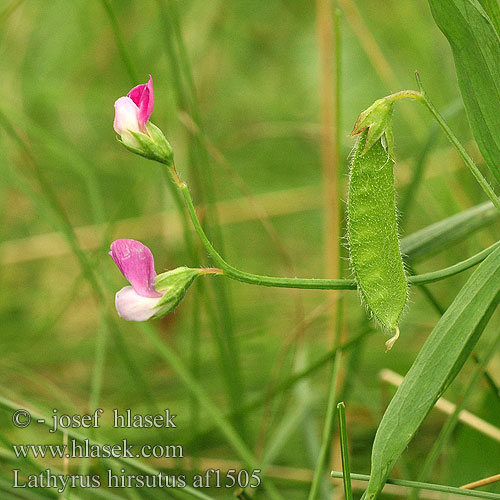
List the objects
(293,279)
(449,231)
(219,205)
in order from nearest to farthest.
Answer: (293,279), (449,231), (219,205)

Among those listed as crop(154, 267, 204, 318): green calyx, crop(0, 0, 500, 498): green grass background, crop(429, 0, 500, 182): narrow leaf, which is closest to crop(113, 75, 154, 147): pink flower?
crop(154, 267, 204, 318): green calyx

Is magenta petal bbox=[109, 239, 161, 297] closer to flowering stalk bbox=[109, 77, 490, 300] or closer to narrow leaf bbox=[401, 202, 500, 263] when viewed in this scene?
flowering stalk bbox=[109, 77, 490, 300]

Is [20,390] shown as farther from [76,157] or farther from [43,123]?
[43,123]

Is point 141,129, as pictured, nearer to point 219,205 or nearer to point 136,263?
point 136,263

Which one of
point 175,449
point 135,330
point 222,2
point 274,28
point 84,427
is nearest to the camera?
point 84,427

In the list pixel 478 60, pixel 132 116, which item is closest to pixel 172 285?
pixel 132 116

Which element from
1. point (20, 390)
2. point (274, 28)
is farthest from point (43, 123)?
point (20, 390)
